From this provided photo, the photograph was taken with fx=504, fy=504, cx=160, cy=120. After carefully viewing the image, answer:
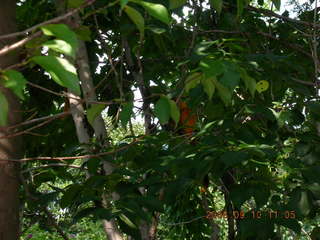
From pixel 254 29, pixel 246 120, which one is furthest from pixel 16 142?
pixel 254 29

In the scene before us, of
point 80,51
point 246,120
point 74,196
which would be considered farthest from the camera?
point 80,51

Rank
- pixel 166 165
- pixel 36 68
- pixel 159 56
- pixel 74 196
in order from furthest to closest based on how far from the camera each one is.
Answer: pixel 159 56, pixel 36 68, pixel 74 196, pixel 166 165

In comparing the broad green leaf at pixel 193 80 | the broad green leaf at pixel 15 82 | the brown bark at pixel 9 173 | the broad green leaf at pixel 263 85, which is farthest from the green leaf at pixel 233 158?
the broad green leaf at pixel 15 82

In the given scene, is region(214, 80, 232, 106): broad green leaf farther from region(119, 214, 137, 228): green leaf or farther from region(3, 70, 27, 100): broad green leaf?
region(3, 70, 27, 100): broad green leaf

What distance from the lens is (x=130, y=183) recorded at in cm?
183

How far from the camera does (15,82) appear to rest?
82 cm

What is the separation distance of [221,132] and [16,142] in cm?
74

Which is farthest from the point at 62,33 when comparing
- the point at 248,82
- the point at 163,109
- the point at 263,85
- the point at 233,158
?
the point at 263,85

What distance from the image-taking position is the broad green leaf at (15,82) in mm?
810

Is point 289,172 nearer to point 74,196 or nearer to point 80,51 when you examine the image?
point 74,196

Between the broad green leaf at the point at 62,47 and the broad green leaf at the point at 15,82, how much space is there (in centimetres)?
7

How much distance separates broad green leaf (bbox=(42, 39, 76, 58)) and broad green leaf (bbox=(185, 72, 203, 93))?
86 centimetres

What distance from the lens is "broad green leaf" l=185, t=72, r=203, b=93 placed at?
1.69 meters

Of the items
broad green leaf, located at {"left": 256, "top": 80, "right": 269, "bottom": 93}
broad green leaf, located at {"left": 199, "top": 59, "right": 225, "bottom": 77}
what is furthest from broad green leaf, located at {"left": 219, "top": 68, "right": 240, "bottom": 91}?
broad green leaf, located at {"left": 256, "top": 80, "right": 269, "bottom": 93}
